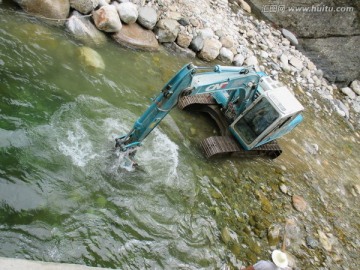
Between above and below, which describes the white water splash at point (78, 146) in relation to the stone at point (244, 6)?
below

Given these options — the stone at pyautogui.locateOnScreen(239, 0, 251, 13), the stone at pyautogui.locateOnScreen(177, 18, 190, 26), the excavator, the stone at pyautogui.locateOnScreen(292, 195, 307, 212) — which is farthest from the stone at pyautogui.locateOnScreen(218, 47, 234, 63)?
the stone at pyautogui.locateOnScreen(292, 195, 307, 212)

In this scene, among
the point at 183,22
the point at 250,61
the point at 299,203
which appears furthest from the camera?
the point at 250,61

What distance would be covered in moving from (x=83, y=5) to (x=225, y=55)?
13.7 feet

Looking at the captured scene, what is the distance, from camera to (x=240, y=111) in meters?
8.35

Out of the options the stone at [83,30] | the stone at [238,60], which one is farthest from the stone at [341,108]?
the stone at [83,30]

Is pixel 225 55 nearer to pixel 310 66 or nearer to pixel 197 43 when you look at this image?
pixel 197 43

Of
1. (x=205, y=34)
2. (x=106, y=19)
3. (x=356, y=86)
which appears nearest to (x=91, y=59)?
(x=106, y=19)

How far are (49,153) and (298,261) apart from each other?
15.8ft

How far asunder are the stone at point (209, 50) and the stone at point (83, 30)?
Result: 2906 mm

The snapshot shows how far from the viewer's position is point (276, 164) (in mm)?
8953

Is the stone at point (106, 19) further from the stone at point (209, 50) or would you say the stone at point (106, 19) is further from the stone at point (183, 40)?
the stone at point (209, 50)

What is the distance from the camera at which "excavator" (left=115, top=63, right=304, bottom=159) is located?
625cm

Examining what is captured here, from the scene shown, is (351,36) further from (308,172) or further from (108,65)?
(108,65)

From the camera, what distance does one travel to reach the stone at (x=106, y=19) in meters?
8.90
